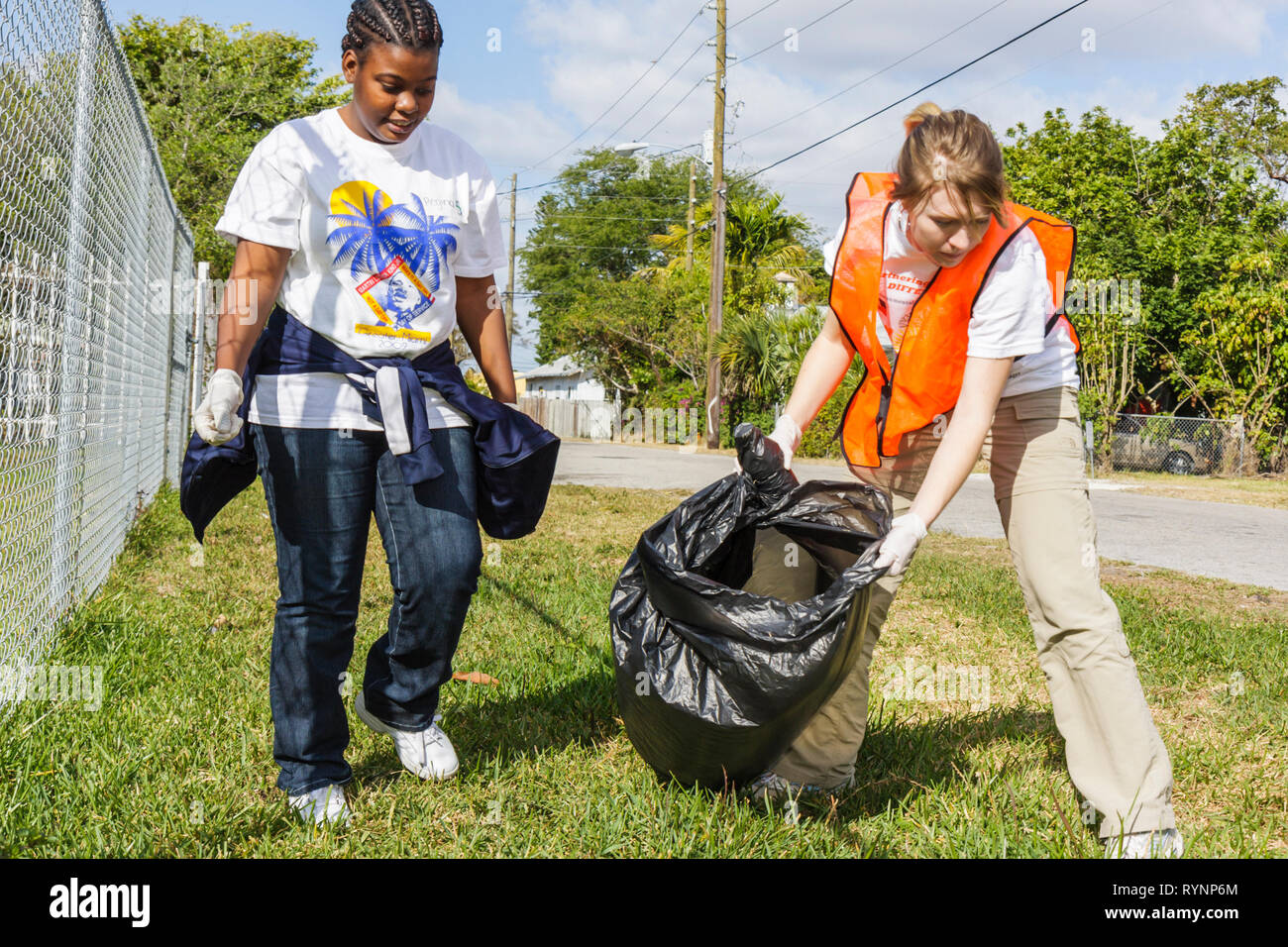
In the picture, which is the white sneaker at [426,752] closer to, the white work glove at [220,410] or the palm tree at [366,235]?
the white work glove at [220,410]

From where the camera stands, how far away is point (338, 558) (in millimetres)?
2611

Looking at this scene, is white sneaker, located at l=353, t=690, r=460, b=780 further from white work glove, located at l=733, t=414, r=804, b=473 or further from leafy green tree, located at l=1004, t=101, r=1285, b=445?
leafy green tree, located at l=1004, t=101, r=1285, b=445

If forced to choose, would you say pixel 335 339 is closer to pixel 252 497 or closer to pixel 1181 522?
pixel 252 497

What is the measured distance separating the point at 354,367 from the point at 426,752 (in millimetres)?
985

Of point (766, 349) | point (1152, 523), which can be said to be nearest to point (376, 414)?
point (1152, 523)

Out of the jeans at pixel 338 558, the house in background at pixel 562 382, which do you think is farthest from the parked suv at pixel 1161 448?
the house in background at pixel 562 382

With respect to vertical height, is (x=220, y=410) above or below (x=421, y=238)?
below

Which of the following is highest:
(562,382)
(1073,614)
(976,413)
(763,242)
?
(763,242)

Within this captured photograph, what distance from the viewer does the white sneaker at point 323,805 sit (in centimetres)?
252

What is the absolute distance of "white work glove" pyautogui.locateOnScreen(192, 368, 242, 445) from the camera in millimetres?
2332

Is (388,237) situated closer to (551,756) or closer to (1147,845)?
(551,756)

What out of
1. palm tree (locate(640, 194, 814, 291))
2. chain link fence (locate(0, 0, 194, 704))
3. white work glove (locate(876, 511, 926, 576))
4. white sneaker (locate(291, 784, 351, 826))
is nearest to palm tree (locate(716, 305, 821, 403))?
palm tree (locate(640, 194, 814, 291))

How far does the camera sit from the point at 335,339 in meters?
2.54
